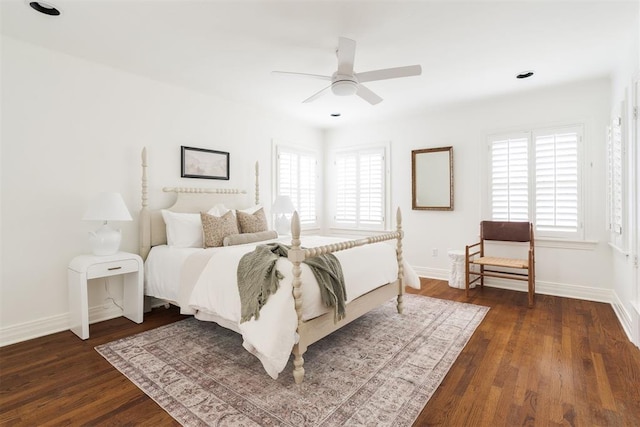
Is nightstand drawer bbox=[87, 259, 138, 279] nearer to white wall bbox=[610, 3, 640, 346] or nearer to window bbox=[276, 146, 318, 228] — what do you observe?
window bbox=[276, 146, 318, 228]

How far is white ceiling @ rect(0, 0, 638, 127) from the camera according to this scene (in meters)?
2.47

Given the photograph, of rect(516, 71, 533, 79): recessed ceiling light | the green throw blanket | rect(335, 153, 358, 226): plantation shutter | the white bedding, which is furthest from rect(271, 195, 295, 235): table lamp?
rect(516, 71, 533, 79): recessed ceiling light

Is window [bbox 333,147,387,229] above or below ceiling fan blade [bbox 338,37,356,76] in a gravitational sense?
below

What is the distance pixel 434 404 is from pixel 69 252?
3.47 meters

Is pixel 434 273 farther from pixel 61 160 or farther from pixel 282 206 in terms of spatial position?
pixel 61 160

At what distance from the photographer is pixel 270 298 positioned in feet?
7.34

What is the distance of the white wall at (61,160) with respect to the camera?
290 cm

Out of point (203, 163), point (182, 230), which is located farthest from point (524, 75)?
point (182, 230)

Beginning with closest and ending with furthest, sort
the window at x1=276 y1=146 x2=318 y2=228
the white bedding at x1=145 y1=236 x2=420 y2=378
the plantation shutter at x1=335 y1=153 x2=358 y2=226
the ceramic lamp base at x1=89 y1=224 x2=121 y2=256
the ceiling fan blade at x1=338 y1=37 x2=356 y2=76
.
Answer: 1. the white bedding at x1=145 y1=236 x2=420 y2=378
2. the ceiling fan blade at x1=338 y1=37 x2=356 y2=76
3. the ceramic lamp base at x1=89 y1=224 x2=121 y2=256
4. the window at x1=276 y1=146 x2=318 y2=228
5. the plantation shutter at x1=335 y1=153 x2=358 y2=226

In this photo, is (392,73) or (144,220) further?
(144,220)

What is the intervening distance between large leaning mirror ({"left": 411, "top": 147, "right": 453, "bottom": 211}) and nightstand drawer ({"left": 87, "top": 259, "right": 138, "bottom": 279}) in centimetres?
405

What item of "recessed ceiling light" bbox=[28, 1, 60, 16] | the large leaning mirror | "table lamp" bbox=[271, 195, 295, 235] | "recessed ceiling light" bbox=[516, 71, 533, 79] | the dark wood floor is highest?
"recessed ceiling light" bbox=[516, 71, 533, 79]

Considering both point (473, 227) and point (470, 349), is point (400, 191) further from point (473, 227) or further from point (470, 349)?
point (470, 349)

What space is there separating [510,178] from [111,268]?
488 centimetres
